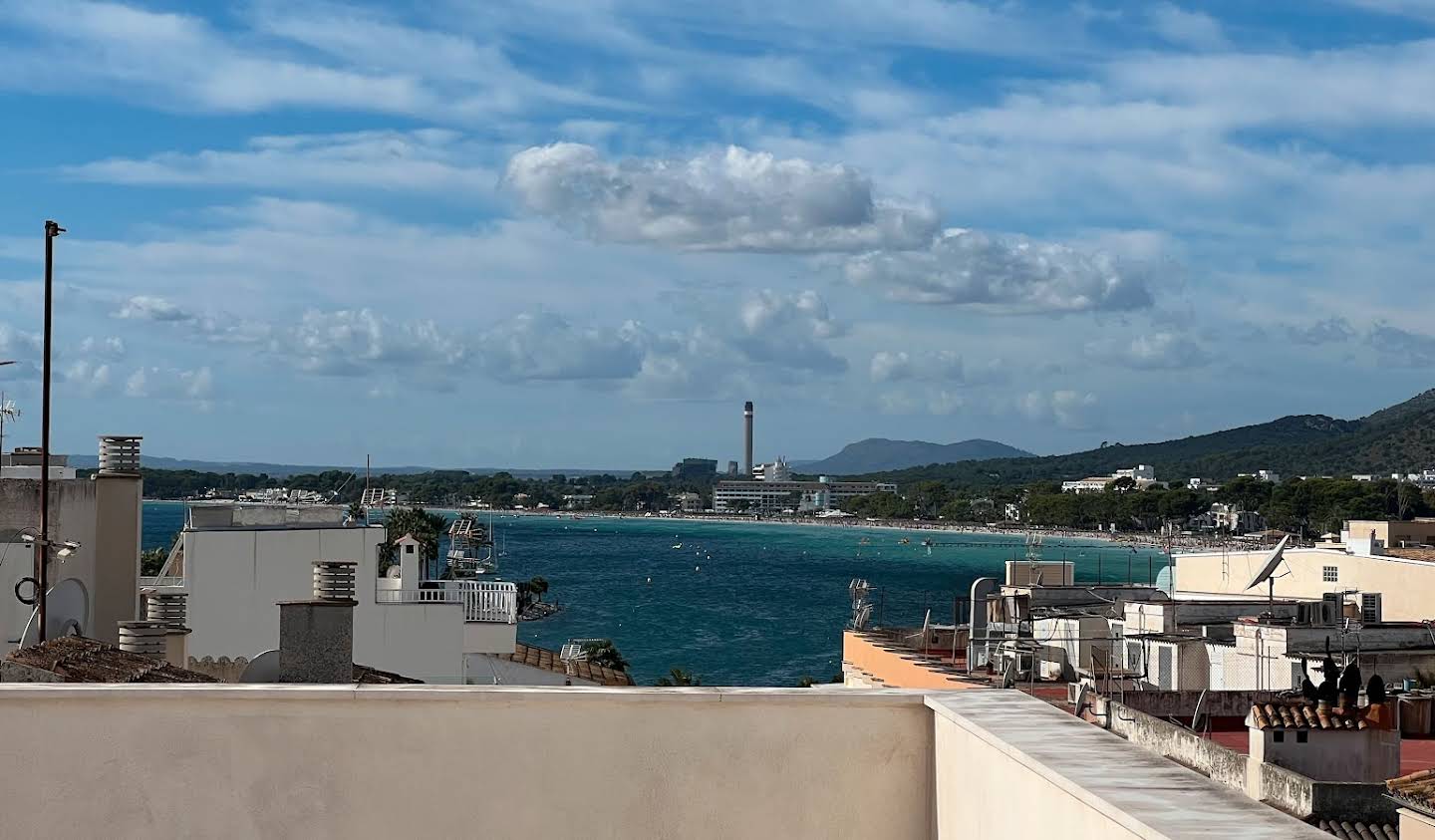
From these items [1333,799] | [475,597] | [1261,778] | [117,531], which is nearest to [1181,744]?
[1261,778]

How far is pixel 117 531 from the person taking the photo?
1573cm

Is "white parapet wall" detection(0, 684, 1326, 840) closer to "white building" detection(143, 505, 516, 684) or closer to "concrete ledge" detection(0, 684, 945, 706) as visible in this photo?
"concrete ledge" detection(0, 684, 945, 706)

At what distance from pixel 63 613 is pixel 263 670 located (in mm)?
5136

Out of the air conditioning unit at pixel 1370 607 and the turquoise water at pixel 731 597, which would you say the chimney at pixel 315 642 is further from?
the turquoise water at pixel 731 597

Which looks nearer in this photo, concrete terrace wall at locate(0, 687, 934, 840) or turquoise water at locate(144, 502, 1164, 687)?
concrete terrace wall at locate(0, 687, 934, 840)

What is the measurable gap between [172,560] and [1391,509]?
13064 centimetres

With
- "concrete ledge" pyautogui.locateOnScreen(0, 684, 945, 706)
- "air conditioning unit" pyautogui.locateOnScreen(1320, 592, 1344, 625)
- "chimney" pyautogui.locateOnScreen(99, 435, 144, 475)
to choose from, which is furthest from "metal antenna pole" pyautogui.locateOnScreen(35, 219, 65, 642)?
"air conditioning unit" pyautogui.locateOnScreen(1320, 592, 1344, 625)

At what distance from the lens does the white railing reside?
966 inches

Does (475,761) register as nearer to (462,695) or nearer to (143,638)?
(462,695)

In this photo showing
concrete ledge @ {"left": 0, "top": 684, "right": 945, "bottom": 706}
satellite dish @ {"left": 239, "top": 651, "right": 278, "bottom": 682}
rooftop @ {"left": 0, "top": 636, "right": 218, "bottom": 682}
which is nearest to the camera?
concrete ledge @ {"left": 0, "top": 684, "right": 945, "bottom": 706}

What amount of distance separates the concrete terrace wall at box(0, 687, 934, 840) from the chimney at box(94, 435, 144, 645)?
36.8ft

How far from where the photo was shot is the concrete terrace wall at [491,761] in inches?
186

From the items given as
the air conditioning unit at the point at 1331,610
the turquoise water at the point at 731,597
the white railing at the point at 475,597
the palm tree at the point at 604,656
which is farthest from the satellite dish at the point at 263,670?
the palm tree at the point at 604,656

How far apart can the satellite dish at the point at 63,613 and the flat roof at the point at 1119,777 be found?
9769 millimetres
